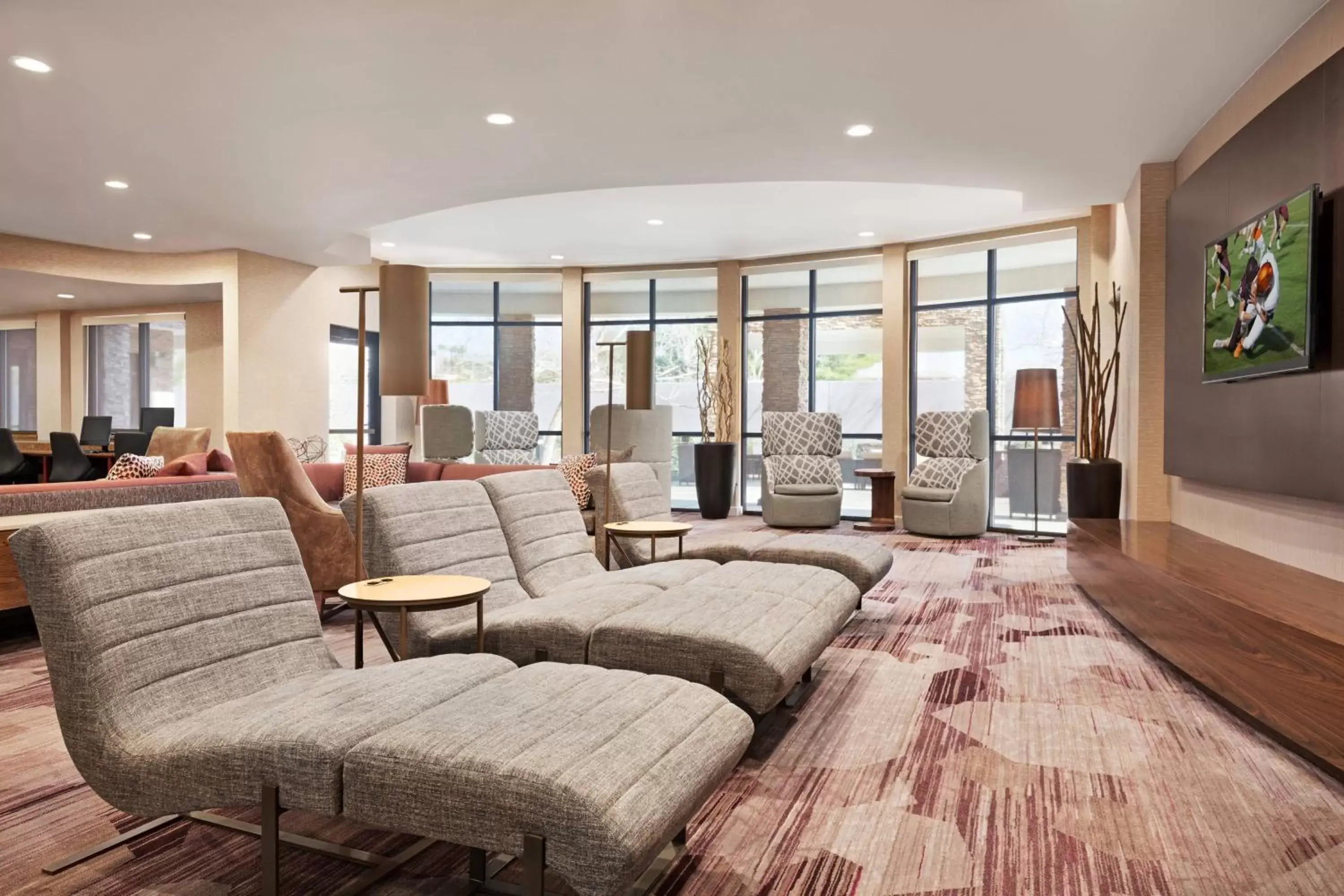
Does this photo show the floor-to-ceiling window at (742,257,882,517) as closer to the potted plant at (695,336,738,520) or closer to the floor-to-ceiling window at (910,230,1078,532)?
the potted plant at (695,336,738,520)

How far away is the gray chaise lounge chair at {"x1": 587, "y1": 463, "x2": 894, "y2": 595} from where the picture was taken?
440 centimetres

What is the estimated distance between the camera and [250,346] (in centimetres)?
938

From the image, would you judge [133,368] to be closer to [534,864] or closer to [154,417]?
[154,417]

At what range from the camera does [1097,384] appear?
6816 millimetres

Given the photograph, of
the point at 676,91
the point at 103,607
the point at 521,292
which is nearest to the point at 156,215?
the point at 521,292

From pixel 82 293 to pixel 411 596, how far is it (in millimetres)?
10427

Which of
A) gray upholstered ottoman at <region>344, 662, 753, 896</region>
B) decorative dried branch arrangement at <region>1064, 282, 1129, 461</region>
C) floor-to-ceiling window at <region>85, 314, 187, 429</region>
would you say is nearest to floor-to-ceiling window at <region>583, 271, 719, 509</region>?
decorative dried branch arrangement at <region>1064, 282, 1129, 461</region>

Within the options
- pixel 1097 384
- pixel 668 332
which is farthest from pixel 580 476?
pixel 668 332

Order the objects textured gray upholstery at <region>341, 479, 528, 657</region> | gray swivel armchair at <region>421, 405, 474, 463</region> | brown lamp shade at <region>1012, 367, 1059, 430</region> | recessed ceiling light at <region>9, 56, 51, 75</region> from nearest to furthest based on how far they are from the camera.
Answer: textured gray upholstery at <region>341, 479, 528, 657</region> → recessed ceiling light at <region>9, 56, 51, 75</region> → brown lamp shade at <region>1012, 367, 1059, 430</region> → gray swivel armchair at <region>421, 405, 474, 463</region>

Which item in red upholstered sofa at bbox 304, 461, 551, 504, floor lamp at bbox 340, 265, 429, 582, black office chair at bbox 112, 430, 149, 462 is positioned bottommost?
red upholstered sofa at bbox 304, 461, 551, 504

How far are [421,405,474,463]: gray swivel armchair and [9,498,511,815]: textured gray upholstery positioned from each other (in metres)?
6.31

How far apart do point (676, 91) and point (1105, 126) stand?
8.75 ft

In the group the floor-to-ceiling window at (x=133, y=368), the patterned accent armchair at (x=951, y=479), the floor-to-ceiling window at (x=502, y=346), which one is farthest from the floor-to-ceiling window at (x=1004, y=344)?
the floor-to-ceiling window at (x=133, y=368)

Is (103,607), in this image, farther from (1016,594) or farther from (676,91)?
(1016,594)
